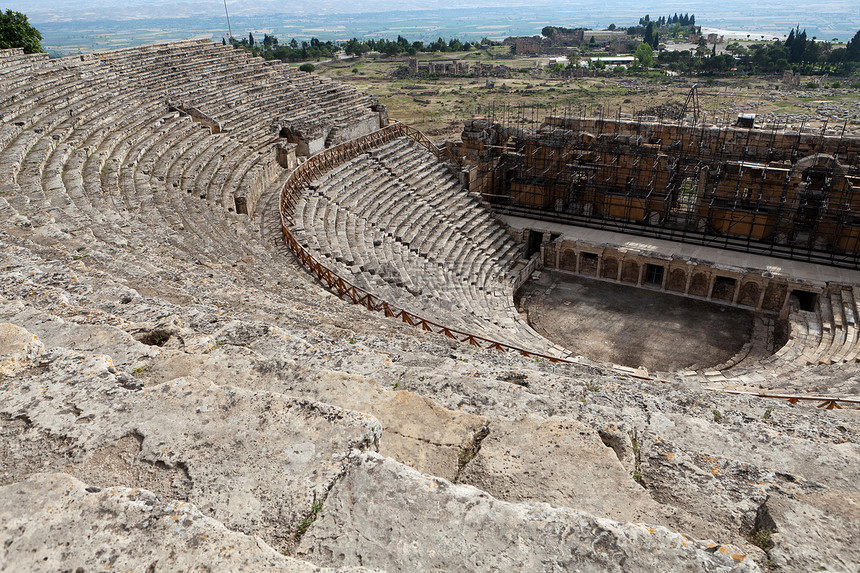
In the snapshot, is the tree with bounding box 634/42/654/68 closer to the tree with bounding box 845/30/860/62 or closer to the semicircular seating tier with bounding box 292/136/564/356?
the tree with bounding box 845/30/860/62

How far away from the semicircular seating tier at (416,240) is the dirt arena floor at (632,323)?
5.73 ft

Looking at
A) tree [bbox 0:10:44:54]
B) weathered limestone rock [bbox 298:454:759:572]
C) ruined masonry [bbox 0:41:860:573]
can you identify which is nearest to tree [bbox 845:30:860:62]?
ruined masonry [bbox 0:41:860:573]

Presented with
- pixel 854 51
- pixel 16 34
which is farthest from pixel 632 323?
pixel 854 51

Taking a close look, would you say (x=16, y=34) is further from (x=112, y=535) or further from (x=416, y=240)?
(x=112, y=535)

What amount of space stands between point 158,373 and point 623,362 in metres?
15.8

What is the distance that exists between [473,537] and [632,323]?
18.8 metres

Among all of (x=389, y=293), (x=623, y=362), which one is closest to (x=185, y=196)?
(x=389, y=293)

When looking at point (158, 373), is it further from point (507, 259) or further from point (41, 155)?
point (507, 259)

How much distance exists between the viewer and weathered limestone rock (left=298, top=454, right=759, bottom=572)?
331cm

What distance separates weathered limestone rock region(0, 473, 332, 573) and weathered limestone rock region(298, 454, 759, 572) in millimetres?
480

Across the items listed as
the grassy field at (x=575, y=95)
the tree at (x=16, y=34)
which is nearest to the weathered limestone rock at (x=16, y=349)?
the tree at (x=16, y=34)

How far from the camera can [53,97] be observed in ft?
68.2

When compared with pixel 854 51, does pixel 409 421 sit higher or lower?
lower

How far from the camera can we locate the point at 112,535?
3203mm
